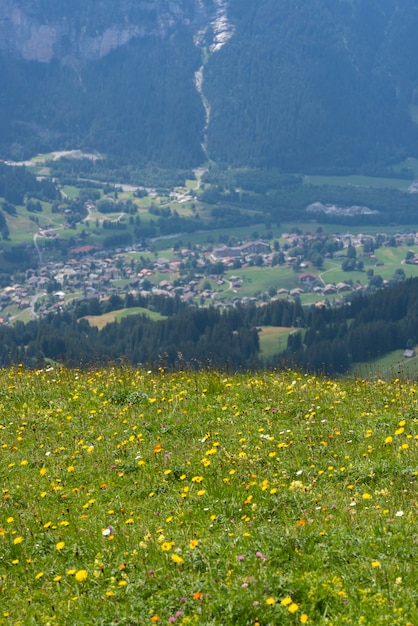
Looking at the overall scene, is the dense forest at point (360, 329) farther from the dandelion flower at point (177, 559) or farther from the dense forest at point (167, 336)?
the dandelion flower at point (177, 559)

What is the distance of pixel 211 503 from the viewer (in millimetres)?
11359

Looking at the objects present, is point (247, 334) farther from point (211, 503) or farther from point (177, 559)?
point (177, 559)

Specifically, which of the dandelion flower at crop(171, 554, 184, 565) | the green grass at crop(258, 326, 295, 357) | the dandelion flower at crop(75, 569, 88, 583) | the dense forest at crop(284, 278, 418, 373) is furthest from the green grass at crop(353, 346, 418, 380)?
the green grass at crop(258, 326, 295, 357)

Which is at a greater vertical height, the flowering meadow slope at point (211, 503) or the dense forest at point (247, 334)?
the flowering meadow slope at point (211, 503)

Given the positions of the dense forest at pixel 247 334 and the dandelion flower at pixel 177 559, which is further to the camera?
the dense forest at pixel 247 334

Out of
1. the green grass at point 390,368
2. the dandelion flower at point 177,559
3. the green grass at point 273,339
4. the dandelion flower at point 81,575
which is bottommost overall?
the green grass at point 273,339

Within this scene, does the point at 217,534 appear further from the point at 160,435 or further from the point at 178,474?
the point at 160,435

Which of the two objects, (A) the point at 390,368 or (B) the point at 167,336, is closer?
(A) the point at 390,368

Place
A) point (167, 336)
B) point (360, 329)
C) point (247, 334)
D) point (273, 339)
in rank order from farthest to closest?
1. point (167, 336)
2. point (273, 339)
3. point (247, 334)
4. point (360, 329)

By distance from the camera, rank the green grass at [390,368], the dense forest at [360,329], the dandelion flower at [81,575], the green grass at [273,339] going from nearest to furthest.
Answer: the dandelion flower at [81,575]
the green grass at [390,368]
the dense forest at [360,329]
the green grass at [273,339]

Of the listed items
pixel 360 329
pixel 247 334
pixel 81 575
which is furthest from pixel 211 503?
pixel 247 334

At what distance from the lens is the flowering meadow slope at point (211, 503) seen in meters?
8.71

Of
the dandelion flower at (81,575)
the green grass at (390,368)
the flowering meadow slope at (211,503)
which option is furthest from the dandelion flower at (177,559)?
the green grass at (390,368)

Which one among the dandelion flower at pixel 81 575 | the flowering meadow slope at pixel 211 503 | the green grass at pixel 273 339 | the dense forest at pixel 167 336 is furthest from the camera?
the green grass at pixel 273 339
